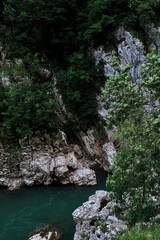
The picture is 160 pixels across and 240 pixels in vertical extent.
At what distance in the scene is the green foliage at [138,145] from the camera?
16.3ft

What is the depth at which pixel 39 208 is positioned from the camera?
1130 centimetres

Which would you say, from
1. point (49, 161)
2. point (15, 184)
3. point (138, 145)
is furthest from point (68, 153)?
point (138, 145)

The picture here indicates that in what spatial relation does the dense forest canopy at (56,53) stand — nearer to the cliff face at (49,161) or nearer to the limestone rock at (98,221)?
the cliff face at (49,161)

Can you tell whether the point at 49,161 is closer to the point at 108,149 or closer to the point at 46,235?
the point at 108,149

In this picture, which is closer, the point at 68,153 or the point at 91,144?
the point at 68,153

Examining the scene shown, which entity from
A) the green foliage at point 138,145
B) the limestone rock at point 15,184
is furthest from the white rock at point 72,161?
the green foliage at point 138,145

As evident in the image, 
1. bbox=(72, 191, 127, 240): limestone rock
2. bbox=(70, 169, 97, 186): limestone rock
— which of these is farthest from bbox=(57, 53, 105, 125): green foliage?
bbox=(72, 191, 127, 240): limestone rock

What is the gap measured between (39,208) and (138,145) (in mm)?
9035

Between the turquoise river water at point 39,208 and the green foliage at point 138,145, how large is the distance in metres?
5.07

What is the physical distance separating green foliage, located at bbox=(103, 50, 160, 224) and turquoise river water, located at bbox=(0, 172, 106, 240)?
5067mm

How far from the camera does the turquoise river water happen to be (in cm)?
935

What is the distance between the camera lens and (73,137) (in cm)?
1705

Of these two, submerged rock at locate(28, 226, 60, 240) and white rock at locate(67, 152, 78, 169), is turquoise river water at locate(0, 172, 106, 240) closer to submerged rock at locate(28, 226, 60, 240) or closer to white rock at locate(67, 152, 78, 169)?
submerged rock at locate(28, 226, 60, 240)

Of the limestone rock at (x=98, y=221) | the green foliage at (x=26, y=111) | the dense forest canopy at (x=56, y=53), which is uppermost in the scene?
the dense forest canopy at (x=56, y=53)
